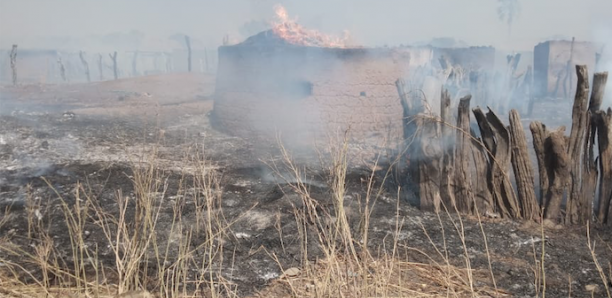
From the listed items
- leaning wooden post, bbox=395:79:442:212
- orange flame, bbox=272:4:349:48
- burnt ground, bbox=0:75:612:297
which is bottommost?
burnt ground, bbox=0:75:612:297

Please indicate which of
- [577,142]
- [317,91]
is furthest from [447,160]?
[317,91]

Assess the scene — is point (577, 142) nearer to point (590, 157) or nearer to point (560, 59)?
point (590, 157)

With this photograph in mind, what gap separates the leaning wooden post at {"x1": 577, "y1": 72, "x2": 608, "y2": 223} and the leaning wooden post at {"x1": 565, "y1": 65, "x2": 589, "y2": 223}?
35 mm

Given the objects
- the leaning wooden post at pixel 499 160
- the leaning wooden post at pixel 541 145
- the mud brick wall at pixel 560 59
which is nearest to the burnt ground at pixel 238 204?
the leaning wooden post at pixel 499 160

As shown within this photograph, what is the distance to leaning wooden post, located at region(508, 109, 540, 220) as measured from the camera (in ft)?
15.2

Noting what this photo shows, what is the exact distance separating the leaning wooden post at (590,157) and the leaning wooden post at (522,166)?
426mm

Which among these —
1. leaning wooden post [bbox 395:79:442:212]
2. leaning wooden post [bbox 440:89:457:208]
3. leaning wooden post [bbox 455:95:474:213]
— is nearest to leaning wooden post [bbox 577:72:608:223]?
leaning wooden post [bbox 455:95:474:213]

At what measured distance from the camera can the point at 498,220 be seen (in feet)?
16.0

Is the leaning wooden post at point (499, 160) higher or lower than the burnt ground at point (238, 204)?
higher

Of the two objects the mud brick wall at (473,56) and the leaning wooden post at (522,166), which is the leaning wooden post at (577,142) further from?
the mud brick wall at (473,56)

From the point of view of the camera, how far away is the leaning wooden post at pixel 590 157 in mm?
4398

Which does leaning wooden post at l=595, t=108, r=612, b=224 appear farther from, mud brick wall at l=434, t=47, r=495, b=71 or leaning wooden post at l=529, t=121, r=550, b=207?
mud brick wall at l=434, t=47, r=495, b=71

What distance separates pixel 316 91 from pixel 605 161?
621 cm

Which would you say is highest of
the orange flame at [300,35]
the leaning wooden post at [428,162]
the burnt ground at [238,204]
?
the orange flame at [300,35]
